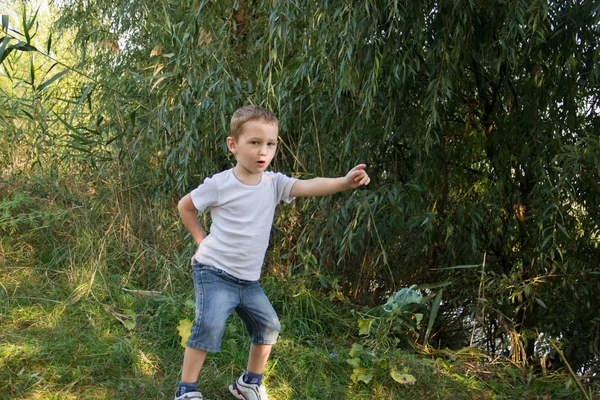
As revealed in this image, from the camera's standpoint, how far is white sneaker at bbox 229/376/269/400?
9.50ft

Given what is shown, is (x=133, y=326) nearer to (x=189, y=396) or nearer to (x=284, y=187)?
(x=189, y=396)

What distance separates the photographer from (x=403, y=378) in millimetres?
3160

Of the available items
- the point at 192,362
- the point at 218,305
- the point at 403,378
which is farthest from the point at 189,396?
the point at 403,378

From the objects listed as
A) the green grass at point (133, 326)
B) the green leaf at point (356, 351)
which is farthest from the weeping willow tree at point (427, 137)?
the green leaf at point (356, 351)

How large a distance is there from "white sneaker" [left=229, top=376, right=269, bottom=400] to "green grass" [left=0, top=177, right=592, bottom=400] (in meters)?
0.13

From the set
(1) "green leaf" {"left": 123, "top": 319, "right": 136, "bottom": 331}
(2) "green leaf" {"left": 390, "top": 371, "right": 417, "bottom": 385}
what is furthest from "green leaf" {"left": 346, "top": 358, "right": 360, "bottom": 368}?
(1) "green leaf" {"left": 123, "top": 319, "right": 136, "bottom": 331}

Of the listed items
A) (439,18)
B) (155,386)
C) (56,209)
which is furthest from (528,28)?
(56,209)

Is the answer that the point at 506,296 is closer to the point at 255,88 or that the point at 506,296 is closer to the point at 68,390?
the point at 255,88

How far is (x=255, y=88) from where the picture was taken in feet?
13.6

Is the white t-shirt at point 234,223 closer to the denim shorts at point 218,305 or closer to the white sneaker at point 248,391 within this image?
the denim shorts at point 218,305

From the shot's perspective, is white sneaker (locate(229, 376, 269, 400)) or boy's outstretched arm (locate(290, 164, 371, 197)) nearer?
boy's outstretched arm (locate(290, 164, 371, 197))

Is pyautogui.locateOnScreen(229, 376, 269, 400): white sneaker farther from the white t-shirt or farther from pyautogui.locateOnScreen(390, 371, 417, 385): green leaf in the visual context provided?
pyautogui.locateOnScreen(390, 371, 417, 385): green leaf

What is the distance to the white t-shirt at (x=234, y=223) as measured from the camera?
2.68 meters

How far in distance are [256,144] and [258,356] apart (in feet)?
3.05
